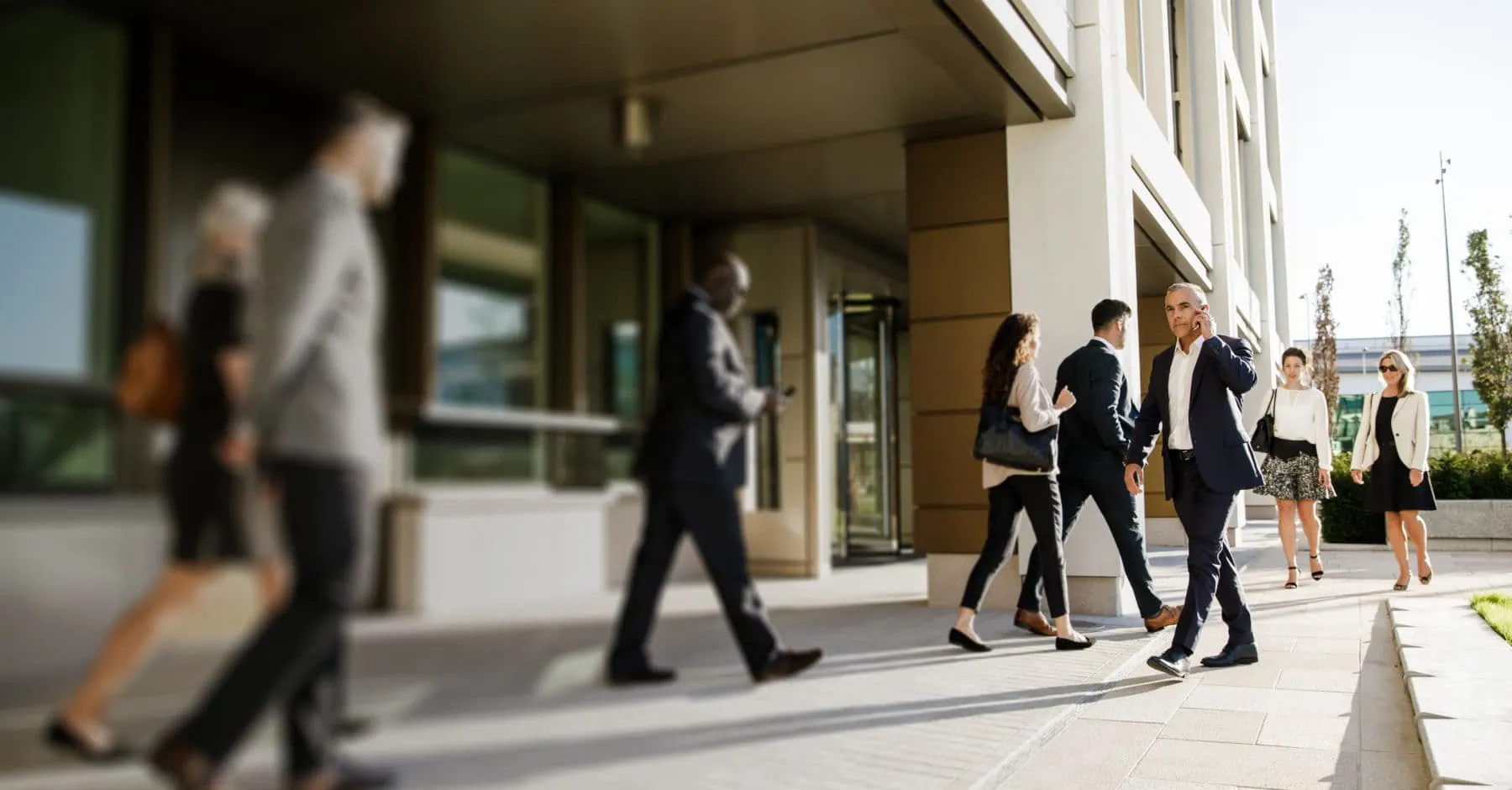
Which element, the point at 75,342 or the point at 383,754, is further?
the point at 383,754

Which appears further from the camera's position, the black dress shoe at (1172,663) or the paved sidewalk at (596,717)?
the black dress shoe at (1172,663)

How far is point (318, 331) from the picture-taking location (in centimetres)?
102

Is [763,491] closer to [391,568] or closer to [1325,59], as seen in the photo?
[391,568]

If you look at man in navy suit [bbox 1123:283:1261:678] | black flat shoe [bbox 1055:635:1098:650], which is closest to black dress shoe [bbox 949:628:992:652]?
black flat shoe [bbox 1055:635:1098:650]

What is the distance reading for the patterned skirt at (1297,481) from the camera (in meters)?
8.59

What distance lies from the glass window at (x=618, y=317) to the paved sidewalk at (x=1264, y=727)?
239 cm

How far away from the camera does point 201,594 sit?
3.21 ft

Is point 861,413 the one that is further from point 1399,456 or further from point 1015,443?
point 1399,456

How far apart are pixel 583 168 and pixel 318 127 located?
1.38 feet

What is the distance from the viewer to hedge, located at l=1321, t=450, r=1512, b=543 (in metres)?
13.2

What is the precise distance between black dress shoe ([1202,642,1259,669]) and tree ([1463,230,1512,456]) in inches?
654

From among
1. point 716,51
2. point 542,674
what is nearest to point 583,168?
point 542,674

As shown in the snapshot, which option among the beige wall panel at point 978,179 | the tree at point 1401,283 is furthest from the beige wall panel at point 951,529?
the tree at point 1401,283

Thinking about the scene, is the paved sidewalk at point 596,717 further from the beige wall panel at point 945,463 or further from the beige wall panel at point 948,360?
the beige wall panel at point 948,360
